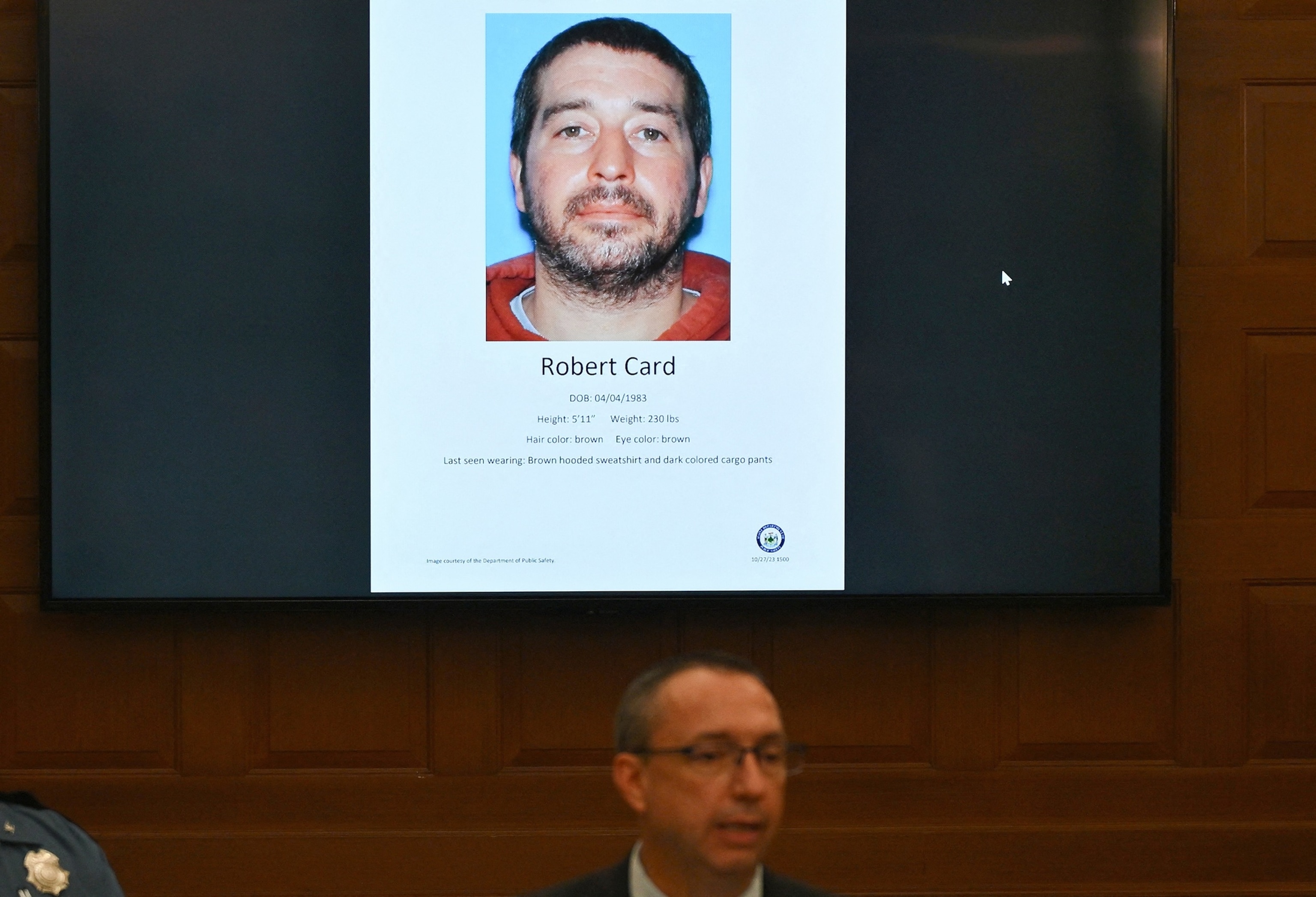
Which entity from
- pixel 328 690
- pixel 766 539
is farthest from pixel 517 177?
pixel 328 690

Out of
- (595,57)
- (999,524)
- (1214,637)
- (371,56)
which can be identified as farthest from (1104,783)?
(371,56)

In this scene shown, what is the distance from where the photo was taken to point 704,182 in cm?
383

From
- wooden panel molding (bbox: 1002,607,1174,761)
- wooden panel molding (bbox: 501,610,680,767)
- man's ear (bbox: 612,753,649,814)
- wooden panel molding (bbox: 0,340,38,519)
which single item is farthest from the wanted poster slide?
man's ear (bbox: 612,753,649,814)

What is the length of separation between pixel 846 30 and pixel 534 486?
151 cm

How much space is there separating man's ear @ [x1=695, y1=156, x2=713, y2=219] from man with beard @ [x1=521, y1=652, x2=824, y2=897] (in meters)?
2.15

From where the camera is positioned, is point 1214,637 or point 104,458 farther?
point 1214,637

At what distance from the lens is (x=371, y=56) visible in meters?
3.76

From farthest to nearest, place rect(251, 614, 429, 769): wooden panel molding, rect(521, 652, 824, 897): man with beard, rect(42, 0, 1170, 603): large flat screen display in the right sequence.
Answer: rect(251, 614, 429, 769): wooden panel molding
rect(42, 0, 1170, 603): large flat screen display
rect(521, 652, 824, 897): man with beard

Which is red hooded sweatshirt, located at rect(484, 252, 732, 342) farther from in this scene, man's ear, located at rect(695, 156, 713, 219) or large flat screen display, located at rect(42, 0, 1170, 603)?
man's ear, located at rect(695, 156, 713, 219)

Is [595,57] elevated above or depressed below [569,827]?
above

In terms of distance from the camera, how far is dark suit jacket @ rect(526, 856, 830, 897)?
1821mm

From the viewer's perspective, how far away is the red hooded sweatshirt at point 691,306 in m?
3.80

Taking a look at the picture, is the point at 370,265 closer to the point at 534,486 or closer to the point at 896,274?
the point at 534,486

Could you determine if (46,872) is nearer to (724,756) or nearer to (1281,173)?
(724,756)
